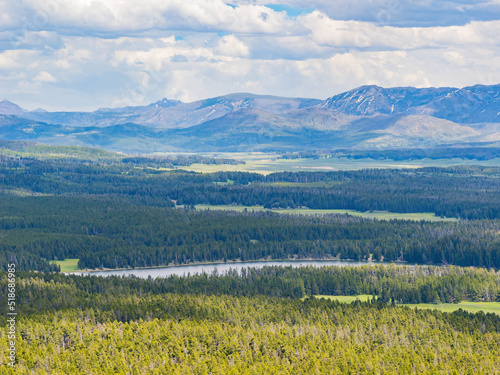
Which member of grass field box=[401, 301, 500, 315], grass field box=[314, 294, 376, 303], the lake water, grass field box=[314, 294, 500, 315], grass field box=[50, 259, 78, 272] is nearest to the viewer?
grass field box=[401, 301, 500, 315]

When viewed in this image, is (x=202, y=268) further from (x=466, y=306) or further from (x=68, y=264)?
(x=466, y=306)

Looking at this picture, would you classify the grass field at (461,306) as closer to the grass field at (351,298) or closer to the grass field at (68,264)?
the grass field at (351,298)

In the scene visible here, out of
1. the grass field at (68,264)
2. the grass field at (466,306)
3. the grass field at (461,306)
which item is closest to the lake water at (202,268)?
the grass field at (68,264)

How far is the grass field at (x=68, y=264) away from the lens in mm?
186000

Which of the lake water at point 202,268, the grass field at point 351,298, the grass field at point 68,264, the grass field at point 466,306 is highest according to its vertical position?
the grass field at point 68,264

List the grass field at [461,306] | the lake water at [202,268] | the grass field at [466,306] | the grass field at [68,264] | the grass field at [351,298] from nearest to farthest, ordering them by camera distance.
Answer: the grass field at [466,306] → the grass field at [461,306] → the grass field at [351,298] → the lake water at [202,268] → the grass field at [68,264]

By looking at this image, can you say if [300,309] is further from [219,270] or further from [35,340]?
[219,270]

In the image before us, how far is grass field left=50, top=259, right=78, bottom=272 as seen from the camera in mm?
186000

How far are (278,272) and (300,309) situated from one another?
36743mm

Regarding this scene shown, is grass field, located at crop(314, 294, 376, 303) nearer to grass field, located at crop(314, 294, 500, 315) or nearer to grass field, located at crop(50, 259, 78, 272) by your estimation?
grass field, located at crop(314, 294, 500, 315)

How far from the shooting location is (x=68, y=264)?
192 meters

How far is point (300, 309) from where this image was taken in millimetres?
132750

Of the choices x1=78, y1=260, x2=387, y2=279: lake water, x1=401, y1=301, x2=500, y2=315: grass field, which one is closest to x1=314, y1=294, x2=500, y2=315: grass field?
x1=401, y1=301, x2=500, y2=315: grass field

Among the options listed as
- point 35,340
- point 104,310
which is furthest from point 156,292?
point 35,340
